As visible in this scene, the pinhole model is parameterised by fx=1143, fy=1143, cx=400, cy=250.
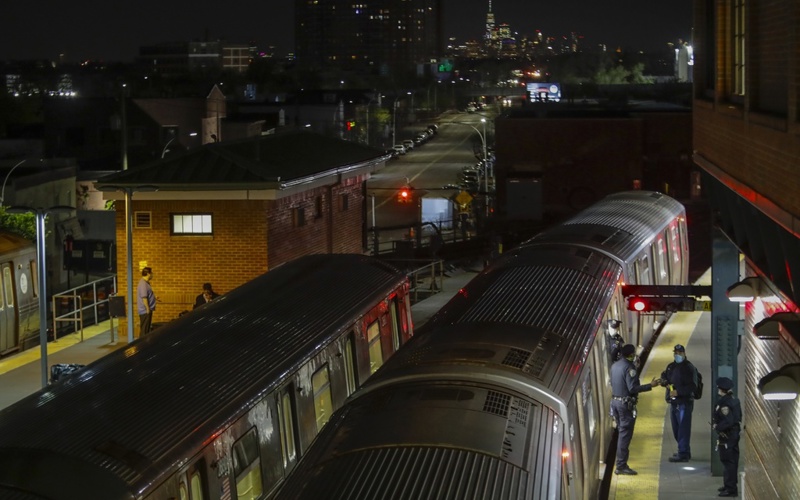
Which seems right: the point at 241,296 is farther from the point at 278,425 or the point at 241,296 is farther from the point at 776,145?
the point at 776,145

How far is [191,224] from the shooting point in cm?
1997

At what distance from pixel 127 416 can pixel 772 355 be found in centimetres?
573

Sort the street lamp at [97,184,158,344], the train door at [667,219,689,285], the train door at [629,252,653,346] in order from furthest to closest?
the train door at [667,219,689,285], the street lamp at [97,184,158,344], the train door at [629,252,653,346]

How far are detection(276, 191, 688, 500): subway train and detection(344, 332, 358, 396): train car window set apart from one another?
1404 mm

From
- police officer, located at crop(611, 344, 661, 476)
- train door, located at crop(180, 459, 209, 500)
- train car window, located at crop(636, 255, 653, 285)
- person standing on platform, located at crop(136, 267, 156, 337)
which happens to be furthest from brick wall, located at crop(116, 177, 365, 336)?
train door, located at crop(180, 459, 209, 500)

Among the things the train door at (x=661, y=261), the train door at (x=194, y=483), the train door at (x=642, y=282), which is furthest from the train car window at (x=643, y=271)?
the train door at (x=194, y=483)

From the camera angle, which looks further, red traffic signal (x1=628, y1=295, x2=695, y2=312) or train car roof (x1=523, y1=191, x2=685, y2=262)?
train car roof (x1=523, y1=191, x2=685, y2=262)

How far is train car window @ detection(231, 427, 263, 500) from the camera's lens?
852cm

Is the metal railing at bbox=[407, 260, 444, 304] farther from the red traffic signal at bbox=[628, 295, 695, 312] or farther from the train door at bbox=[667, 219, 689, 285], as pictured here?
the red traffic signal at bbox=[628, 295, 695, 312]

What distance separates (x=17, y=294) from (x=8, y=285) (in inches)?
13.7

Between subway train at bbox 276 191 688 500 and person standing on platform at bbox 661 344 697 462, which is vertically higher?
subway train at bbox 276 191 688 500

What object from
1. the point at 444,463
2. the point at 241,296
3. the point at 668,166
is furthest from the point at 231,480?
the point at 668,166

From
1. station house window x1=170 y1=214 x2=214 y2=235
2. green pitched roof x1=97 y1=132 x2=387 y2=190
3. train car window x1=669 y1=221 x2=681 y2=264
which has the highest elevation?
green pitched roof x1=97 y1=132 x2=387 y2=190

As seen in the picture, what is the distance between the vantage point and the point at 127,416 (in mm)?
7469
